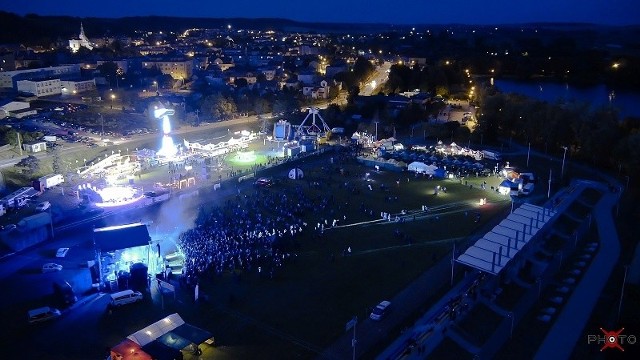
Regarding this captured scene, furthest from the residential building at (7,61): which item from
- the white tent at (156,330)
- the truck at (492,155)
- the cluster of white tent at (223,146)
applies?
the white tent at (156,330)

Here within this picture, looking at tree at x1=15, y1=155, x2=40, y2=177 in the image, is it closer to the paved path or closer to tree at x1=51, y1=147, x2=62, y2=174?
tree at x1=51, y1=147, x2=62, y2=174

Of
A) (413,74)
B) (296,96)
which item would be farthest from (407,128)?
(413,74)

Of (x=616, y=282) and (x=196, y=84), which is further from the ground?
(x=196, y=84)

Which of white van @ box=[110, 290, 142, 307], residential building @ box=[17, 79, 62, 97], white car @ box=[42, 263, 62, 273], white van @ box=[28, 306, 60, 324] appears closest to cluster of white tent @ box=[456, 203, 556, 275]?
white van @ box=[110, 290, 142, 307]

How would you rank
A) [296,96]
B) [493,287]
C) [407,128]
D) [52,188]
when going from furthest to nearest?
[296,96] → [407,128] → [52,188] → [493,287]

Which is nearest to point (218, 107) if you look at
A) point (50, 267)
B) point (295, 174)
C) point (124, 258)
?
point (295, 174)

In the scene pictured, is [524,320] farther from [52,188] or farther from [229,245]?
[52,188]
